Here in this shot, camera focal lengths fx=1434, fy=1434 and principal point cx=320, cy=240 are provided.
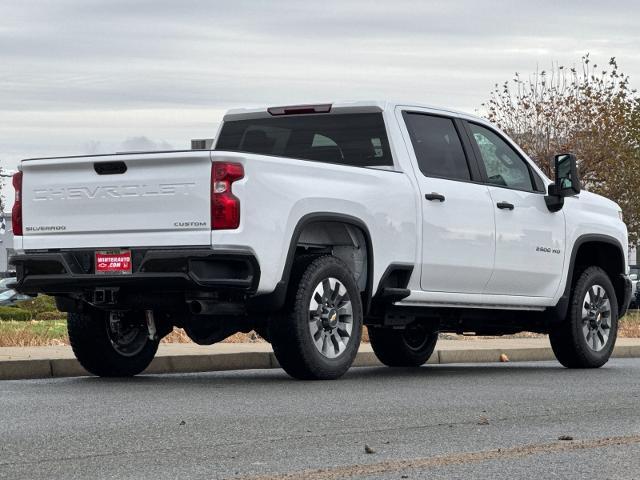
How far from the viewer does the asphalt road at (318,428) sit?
634 cm

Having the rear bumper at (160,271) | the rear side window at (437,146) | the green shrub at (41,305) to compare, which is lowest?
the green shrub at (41,305)

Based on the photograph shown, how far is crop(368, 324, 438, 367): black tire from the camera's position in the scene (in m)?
13.8

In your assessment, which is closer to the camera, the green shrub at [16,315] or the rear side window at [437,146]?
the rear side window at [437,146]

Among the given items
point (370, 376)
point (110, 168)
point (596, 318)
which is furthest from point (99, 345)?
point (596, 318)

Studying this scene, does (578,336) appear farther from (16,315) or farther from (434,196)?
(16,315)

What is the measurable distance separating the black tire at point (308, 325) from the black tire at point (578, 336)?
307cm

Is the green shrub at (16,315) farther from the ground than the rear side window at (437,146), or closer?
closer

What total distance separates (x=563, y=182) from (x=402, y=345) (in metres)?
2.24

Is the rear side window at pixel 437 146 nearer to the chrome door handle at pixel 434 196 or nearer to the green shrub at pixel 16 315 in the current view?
the chrome door handle at pixel 434 196

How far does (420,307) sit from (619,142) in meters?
33.2

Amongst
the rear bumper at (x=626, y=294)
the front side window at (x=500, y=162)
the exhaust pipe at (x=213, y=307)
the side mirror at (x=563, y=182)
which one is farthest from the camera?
the rear bumper at (x=626, y=294)

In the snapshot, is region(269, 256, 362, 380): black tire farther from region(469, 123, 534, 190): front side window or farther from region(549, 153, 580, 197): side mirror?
region(549, 153, 580, 197): side mirror

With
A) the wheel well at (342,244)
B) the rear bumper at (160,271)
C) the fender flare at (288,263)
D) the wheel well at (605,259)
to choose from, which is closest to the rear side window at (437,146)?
the wheel well at (342,244)

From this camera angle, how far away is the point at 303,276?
10.6 metres
